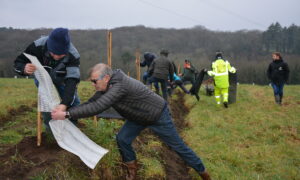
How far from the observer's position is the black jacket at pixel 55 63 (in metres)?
4.12

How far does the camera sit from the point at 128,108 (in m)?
3.73

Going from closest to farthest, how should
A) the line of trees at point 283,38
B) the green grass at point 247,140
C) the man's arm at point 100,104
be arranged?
the man's arm at point 100,104 < the green grass at point 247,140 < the line of trees at point 283,38

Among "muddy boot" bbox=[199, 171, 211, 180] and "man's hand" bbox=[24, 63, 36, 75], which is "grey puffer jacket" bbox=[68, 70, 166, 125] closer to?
"man's hand" bbox=[24, 63, 36, 75]

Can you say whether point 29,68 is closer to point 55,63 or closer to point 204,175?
point 55,63

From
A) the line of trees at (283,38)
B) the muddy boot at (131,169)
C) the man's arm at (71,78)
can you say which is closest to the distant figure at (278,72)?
the muddy boot at (131,169)

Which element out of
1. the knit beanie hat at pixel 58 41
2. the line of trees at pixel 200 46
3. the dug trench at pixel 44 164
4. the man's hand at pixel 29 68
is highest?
the line of trees at pixel 200 46

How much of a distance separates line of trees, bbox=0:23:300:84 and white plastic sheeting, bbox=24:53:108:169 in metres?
52.1

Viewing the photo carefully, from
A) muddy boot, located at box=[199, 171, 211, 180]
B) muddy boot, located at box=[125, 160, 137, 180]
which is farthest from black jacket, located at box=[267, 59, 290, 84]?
muddy boot, located at box=[125, 160, 137, 180]

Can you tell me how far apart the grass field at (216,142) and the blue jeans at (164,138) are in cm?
29

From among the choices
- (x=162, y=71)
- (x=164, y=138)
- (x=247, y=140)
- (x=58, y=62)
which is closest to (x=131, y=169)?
(x=164, y=138)

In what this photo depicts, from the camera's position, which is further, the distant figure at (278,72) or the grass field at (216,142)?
the distant figure at (278,72)

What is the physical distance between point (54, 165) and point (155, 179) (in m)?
1.47

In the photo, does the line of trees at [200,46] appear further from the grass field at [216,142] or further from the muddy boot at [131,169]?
the muddy boot at [131,169]

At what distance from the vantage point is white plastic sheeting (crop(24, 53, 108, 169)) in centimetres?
369
